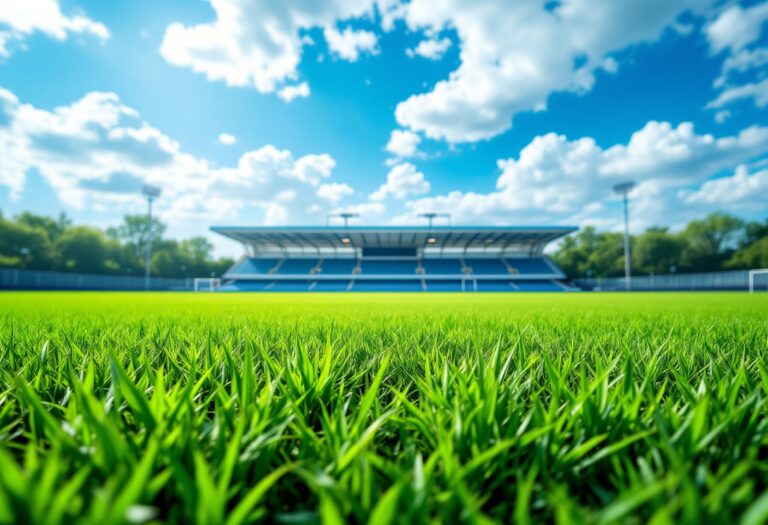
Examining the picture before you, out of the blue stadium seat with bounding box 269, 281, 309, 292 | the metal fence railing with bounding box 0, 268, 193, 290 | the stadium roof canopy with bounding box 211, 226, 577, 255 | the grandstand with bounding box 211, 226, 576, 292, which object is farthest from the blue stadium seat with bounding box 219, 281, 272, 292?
the metal fence railing with bounding box 0, 268, 193, 290

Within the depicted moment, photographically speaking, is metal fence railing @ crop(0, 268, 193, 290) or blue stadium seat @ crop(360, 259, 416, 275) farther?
blue stadium seat @ crop(360, 259, 416, 275)

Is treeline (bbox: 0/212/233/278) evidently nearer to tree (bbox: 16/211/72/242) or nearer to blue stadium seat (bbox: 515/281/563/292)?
tree (bbox: 16/211/72/242)

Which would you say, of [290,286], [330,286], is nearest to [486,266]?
[330,286]

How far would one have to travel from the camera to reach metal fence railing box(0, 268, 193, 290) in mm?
27562

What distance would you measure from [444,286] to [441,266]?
13.2 ft

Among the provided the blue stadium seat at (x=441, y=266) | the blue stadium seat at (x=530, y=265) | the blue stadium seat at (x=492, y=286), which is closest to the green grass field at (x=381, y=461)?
the blue stadium seat at (x=492, y=286)

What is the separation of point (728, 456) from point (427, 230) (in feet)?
123

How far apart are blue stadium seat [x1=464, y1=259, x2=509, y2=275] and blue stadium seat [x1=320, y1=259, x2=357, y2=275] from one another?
48.6 ft

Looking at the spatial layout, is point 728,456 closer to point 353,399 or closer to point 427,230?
point 353,399

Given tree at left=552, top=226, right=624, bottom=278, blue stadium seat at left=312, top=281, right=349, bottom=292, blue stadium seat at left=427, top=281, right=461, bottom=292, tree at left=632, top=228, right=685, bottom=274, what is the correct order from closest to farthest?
blue stadium seat at left=312, top=281, right=349, bottom=292, blue stadium seat at left=427, top=281, right=461, bottom=292, tree at left=632, top=228, right=685, bottom=274, tree at left=552, top=226, right=624, bottom=278

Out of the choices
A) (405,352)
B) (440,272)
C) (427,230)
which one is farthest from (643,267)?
(405,352)

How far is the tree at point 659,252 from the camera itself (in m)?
51.9

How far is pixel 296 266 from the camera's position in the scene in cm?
4431

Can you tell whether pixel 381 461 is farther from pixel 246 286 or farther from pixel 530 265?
pixel 530 265
